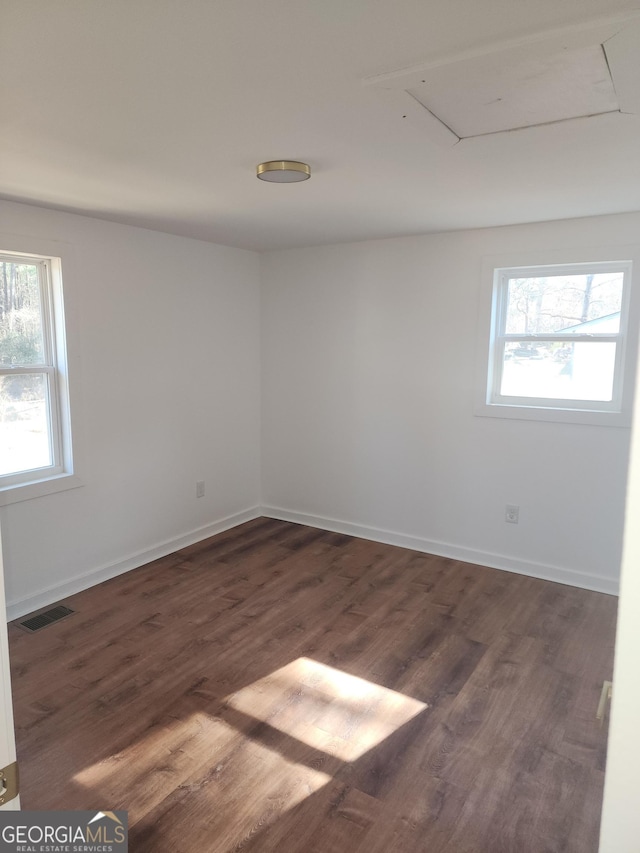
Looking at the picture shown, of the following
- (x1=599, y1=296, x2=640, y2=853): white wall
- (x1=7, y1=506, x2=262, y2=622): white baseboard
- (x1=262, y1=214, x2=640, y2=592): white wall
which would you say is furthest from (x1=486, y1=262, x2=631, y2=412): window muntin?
(x1=599, y1=296, x2=640, y2=853): white wall

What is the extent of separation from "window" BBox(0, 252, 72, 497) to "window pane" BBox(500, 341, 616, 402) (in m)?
2.91

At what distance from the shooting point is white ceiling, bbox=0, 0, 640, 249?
1.27 metres

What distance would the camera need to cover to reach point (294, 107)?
1.75 meters

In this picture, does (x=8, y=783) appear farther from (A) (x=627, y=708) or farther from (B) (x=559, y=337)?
(B) (x=559, y=337)

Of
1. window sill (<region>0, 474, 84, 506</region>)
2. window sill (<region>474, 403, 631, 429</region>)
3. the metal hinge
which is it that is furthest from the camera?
window sill (<region>474, 403, 631, 429</region>)

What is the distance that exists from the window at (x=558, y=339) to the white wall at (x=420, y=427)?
0.14 m

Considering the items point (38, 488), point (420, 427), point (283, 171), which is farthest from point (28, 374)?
point (420, 427)

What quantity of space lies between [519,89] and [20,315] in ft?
9.30

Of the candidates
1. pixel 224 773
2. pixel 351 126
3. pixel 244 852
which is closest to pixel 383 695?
pixel 224 773

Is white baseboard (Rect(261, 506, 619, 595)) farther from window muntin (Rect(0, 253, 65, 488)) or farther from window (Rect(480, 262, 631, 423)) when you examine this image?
window muntin (Rect(0, 253, 65, 488))

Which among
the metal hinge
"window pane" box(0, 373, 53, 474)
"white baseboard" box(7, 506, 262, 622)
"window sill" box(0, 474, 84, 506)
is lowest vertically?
"white baseboard" box(7, 506, 262, 622)

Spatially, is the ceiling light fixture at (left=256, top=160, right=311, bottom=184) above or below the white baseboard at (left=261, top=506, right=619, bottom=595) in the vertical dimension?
above

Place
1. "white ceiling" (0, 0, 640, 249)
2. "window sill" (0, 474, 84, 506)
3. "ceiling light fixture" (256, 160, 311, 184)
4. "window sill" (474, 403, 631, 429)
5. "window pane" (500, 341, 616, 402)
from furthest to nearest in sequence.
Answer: "window pane" (500, 341, 616, 402)
"window sill" (474, 403, 631, 429)
"window sill" (0, 474, 84, 506)
"ceiling light fixture" (256, 160, 311, 184)
"white ceiling" (0, 0, 640, 249)

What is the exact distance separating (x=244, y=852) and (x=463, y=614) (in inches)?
75.1
